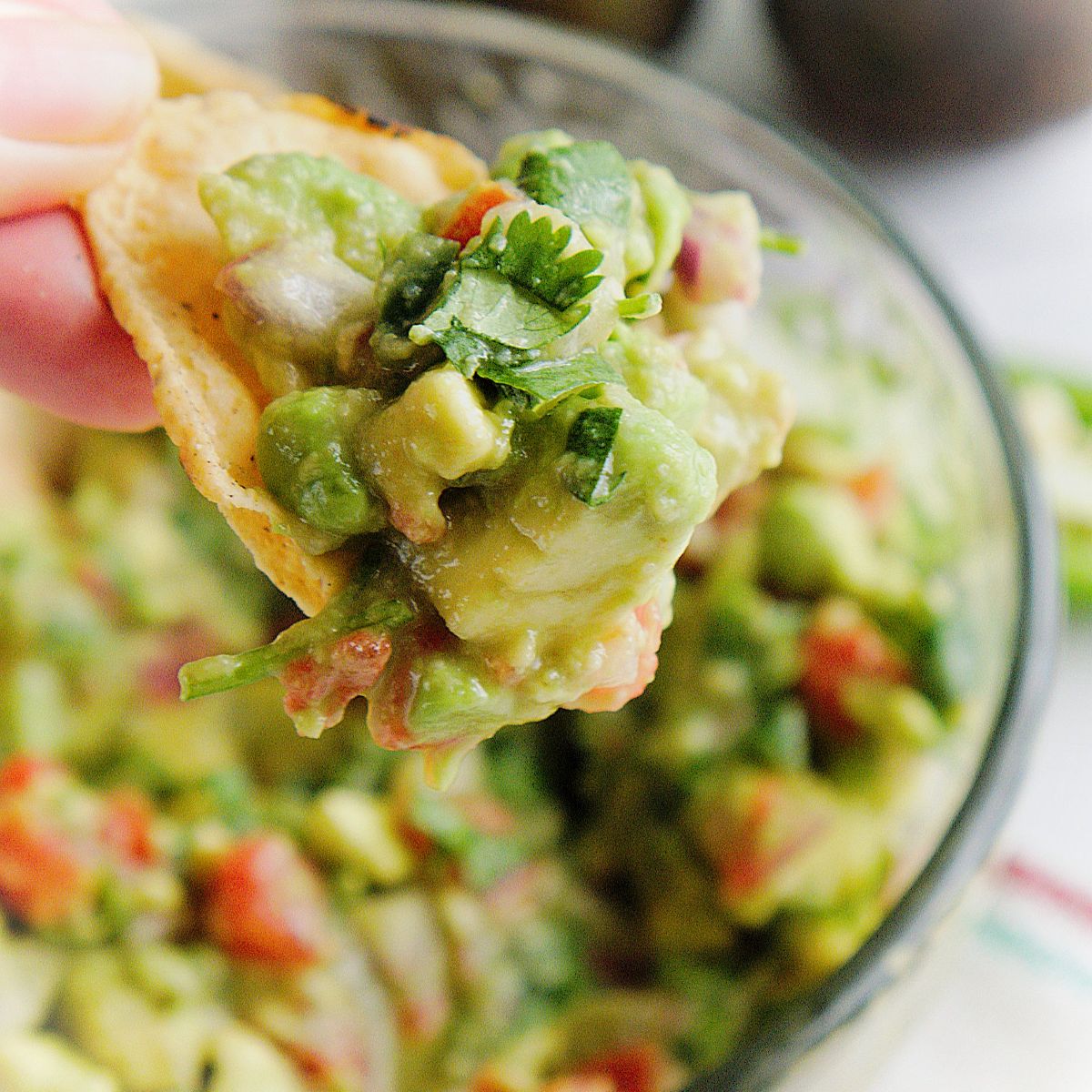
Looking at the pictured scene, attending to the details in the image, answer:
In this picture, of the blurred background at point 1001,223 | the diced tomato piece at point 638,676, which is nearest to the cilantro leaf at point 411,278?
Result: the diced tomato piece at point 638,676

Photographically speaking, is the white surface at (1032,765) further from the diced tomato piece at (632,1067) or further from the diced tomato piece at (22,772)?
the diced tomato piece at (22,772)

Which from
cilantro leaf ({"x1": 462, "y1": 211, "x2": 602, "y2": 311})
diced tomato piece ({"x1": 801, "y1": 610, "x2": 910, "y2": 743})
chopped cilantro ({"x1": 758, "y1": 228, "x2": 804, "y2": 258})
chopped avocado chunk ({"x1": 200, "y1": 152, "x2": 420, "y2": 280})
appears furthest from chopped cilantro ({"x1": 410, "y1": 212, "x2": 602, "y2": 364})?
diced tomato piece ({"x1": 801, "y1": 610, "x2": 910, "y2": 743})

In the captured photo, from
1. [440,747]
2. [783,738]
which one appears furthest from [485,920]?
[440,747]

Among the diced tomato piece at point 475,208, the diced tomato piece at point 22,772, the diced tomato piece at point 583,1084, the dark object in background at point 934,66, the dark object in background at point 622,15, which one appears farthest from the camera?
the dark object in background at point 622,15

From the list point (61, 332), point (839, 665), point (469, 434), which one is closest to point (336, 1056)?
point (839, 665)

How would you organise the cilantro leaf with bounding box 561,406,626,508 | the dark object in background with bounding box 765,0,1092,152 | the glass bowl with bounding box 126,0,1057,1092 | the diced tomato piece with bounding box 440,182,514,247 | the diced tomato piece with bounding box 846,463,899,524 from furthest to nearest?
the dark object in background with bounding box 765,0,1092,152 → the diced tomato piece with bounding box 846,463,899,524 → the glass bowl with bounding box 126,0,1057,1092 → the diced tomato piece with bounding box 440,182,514,247 → the cilantro leaf with bounding box 561,406,626,508

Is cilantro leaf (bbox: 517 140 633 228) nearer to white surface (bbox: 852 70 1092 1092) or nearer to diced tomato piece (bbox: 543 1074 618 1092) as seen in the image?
white surface (bbox: 852 70 1092 1092)

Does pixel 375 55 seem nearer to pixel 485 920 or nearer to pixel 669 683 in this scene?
pixel 669 683

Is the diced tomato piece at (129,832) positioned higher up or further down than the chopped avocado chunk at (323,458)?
further down

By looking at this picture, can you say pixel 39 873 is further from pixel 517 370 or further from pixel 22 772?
pixel 517 370
